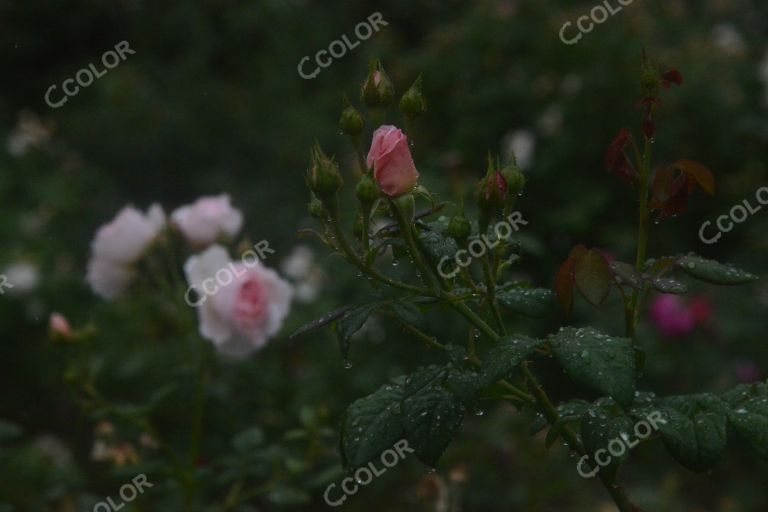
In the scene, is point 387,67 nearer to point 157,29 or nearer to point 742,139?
point 742,139

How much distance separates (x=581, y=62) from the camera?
3729 millimetres

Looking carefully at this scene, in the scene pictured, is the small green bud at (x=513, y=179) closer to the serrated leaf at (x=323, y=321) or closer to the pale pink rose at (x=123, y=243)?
the serrated leaf at (x=323, y=321)

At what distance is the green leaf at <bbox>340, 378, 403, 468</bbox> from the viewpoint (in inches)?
37.7

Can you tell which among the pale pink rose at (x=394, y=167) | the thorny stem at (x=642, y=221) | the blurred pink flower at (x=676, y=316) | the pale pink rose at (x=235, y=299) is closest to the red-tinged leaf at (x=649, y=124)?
the thorny stem at (x=642, y=221)

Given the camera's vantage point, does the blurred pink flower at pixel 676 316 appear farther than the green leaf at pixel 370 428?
Yes

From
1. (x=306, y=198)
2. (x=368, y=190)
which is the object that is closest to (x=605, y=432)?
(x=368, y=190)

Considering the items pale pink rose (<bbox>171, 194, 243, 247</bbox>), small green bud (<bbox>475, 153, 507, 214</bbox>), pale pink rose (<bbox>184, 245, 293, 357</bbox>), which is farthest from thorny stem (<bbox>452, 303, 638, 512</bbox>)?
pale pink rose (<bbox>171, 194, 243, 247</bbox>)

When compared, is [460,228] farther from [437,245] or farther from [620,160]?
[620,160]

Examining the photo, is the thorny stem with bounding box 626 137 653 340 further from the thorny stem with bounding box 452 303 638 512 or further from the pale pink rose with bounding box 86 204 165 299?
the pale pink rose with bounding box 86 204 165 299

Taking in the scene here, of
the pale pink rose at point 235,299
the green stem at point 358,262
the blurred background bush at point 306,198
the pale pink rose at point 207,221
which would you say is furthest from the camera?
the blurred background bush at point 306,198

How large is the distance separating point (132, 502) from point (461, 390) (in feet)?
3.69

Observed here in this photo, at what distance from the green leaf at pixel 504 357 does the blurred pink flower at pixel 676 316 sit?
211 cm

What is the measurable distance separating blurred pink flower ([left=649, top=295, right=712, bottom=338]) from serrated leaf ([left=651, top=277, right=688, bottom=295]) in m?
2.02

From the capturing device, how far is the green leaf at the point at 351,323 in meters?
0.96
